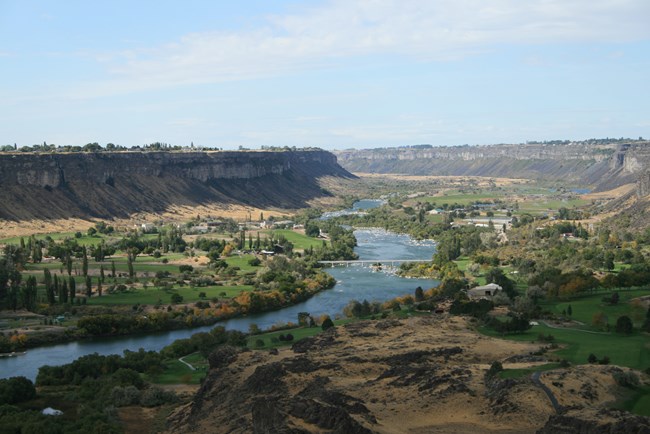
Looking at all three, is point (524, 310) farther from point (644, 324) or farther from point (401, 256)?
point (401, 256)

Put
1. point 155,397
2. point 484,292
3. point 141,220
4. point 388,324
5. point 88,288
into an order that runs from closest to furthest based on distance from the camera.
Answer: point 155,397
point 388,324
point 484,292
point 88,288
point 141,220

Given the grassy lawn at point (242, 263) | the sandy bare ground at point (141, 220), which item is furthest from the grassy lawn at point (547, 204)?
the grassy lawn at point (242, 263)

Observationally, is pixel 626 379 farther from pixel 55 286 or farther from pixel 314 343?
pixel 55 286

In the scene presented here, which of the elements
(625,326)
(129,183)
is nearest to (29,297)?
(625,326)

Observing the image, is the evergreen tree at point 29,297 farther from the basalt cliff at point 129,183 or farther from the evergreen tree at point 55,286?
the basalt cliff at point 129,183

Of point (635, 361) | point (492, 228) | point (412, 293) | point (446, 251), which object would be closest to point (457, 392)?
point (635, 361)

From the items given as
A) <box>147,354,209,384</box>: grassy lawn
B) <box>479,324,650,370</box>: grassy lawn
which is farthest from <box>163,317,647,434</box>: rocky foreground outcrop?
<box>147,354,209,384</box>: grassy lawn
